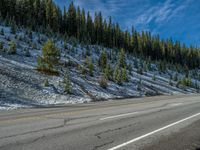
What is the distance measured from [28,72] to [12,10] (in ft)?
167

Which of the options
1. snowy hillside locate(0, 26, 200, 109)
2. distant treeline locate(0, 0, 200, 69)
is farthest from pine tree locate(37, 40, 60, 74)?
distant treeline locate(0, 0, 200, 69)

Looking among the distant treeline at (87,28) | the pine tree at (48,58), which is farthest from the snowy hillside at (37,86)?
the distant treeline at (87,28)

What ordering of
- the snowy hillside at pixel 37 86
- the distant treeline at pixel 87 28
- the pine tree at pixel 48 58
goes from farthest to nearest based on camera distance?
the distant treeline at pixel 87 28 < the pine tree at pixel 48 58 < the snowy hillside at pixel 37 86

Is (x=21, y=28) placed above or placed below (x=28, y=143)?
above

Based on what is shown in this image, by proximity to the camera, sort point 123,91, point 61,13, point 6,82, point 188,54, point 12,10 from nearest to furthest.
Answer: point 6,82 < point 123,91 < point 12,10 < point 61,13 < point 188,54

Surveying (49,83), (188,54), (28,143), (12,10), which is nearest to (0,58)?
(49,83)

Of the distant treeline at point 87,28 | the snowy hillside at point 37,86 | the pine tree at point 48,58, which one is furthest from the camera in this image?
the distant treeline at point 87,28

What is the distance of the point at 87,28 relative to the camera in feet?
308

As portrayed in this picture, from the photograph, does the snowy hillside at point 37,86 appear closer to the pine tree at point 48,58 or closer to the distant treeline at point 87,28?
the pine tree at point 48,58

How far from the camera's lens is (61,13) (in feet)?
296

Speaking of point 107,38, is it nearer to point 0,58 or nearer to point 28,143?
point 0,58

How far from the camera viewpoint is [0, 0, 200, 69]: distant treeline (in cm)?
7444

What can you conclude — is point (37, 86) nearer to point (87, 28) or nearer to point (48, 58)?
point (48, 58)

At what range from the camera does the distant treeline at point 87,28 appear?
74.4m
